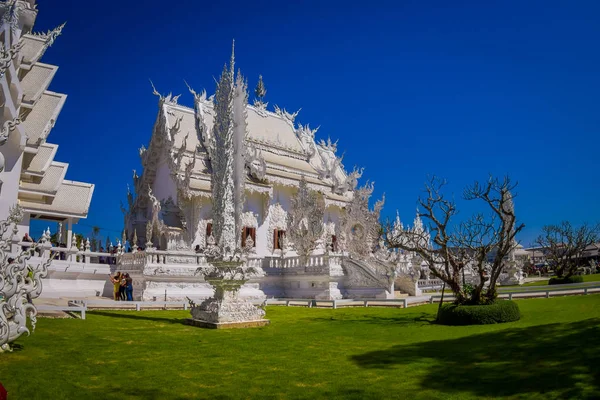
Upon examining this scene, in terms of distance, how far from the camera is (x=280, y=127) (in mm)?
33750

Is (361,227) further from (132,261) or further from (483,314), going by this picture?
(483,314)

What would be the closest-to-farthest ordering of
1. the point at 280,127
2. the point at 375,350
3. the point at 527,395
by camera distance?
the point at 527,395 < the point at 375,350 < the point at 280,127

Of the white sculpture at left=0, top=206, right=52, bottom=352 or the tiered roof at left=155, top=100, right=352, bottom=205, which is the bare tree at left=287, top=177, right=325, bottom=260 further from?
the white sculpture at left=0, top=206, right=52, bottom=352

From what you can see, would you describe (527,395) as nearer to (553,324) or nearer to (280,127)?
(553,324)

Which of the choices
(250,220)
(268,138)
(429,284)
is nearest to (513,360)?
(250,220)

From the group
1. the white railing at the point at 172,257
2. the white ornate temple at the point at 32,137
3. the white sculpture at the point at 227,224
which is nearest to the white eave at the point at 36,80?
the white ornate temple at the point at 32,137

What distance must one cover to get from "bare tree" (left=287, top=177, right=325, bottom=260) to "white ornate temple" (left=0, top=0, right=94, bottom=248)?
33.4 ft

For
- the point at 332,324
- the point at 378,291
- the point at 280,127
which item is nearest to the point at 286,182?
the point at 280,127

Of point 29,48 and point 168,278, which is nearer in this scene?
point 168,278

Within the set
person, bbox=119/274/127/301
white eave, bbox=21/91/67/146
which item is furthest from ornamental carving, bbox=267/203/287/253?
white eave, bbox=21/91/67/146

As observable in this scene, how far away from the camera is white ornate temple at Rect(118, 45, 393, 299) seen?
65.4 ft

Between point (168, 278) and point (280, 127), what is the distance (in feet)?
56.2

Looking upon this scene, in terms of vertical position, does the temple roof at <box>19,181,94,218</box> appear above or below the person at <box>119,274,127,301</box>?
above

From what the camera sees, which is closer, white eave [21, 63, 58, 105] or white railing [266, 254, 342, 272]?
white eave [21, 63, 58, 105]
